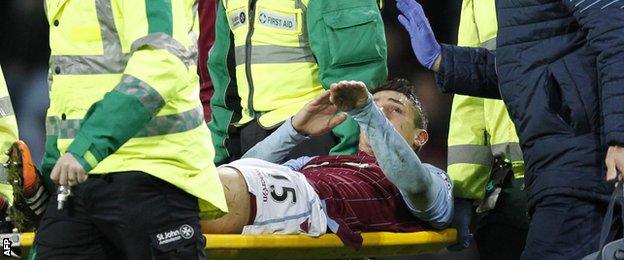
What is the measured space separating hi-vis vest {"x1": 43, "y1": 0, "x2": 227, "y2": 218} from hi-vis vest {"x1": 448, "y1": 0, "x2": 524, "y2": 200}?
120cm

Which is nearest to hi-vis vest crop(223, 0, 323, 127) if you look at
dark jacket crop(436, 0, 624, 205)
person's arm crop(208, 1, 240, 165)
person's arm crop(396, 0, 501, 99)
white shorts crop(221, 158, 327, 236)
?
person's arm crop(208, 1, 240, 165)

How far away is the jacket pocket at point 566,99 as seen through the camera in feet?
10.3

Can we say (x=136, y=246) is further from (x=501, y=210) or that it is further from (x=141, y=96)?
(x=501, y=210)

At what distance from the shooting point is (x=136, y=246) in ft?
9.73

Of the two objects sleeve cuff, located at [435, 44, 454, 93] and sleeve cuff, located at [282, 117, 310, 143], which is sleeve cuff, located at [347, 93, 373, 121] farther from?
sleeve cuff, located at [282, 117, 310, 143]

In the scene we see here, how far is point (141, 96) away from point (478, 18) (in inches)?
60.8

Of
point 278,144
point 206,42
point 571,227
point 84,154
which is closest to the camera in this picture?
point 84,154

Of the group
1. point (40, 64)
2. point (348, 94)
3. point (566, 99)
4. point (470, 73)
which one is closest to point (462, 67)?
point (470, 73)

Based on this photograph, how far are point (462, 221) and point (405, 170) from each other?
377 millimetres

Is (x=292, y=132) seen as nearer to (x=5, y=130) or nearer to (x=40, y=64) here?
(x=5, y=130)

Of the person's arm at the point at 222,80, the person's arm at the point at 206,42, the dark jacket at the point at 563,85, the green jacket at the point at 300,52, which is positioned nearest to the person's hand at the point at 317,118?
the green jacket at the point at 300,52

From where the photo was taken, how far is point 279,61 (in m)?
4.50

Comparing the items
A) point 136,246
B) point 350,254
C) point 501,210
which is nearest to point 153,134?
point 136,246

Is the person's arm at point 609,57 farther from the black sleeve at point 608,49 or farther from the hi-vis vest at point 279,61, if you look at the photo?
the hi-vis vest at point 279,61
